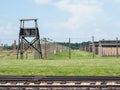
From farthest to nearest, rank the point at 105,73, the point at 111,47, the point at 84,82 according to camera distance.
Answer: the point at 111,47 → the point at 105,73 → the point at 84,82

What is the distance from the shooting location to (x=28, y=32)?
39844 mm

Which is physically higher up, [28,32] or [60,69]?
[28,32]

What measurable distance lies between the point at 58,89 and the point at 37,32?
26.1 m

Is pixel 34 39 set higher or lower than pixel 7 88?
higher

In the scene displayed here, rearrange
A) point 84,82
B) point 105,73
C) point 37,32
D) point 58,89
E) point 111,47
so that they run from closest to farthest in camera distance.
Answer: point 58,89 < point 84,82 < point 105,73 < point 37,32 < point 111,47

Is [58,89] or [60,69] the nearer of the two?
[58,89]

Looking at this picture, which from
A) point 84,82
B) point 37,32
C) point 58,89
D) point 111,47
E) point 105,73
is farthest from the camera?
point 111,47

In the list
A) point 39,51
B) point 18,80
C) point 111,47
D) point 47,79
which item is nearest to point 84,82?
point 47,79

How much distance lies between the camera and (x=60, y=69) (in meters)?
22.0

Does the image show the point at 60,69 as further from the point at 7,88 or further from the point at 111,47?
the point at 111,47

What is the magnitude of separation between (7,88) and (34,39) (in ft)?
86.7

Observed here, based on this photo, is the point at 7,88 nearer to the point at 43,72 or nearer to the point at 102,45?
the point at 43,72

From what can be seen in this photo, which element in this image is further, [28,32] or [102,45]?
[102,45]

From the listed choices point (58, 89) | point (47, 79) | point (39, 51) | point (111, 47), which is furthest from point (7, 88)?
point (111, 47)
